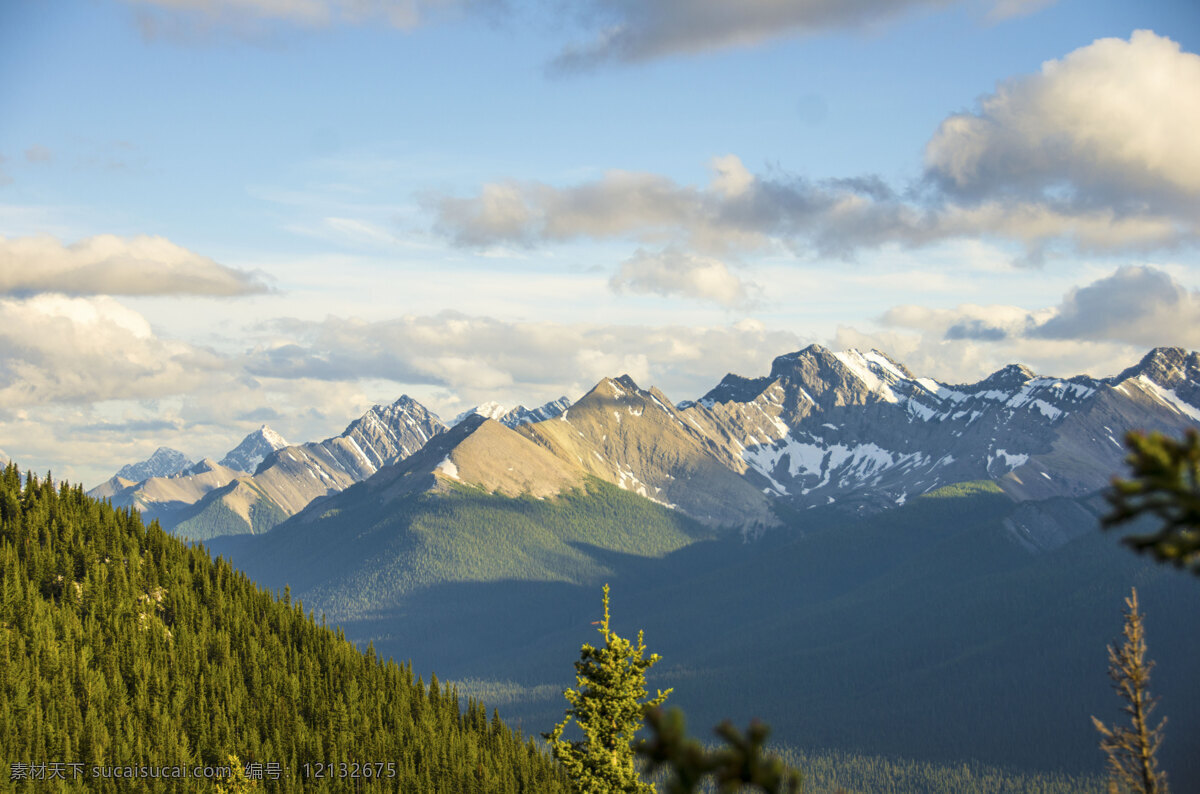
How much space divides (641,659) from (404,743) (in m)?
144

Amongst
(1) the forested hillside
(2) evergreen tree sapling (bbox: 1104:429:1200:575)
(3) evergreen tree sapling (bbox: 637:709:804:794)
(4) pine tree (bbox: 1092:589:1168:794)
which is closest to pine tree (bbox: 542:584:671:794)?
(4) pine tree (bbox: 1092:589:1168:794)

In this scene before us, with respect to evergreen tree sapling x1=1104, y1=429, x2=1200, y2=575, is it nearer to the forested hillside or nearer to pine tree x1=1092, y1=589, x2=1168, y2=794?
pine tree x1=1092, y1=589, x2=1168, y2=794

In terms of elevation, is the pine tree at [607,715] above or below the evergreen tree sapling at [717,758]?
below

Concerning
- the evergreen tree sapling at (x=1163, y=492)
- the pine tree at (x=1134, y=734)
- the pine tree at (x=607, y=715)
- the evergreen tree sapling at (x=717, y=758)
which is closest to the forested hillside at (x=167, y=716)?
the pine tree at (x=607, y=715)

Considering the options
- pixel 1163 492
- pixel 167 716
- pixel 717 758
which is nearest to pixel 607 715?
pixel 717 758

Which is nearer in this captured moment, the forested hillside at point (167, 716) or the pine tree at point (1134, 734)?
the pine tree at point (1134, 734)

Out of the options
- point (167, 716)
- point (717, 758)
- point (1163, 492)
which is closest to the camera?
point (717, 758)

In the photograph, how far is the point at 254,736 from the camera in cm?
17825

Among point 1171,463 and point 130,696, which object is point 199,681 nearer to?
point 130,696

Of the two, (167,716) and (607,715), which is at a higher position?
(607,715)

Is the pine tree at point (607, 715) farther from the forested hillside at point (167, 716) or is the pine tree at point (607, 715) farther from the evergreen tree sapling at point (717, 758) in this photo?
the forested hillside at point (167, 716)

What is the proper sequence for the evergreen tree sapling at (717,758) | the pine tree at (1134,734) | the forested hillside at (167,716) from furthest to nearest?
the forested hillside at (167,716) → the pine tree at (1134,734) → the evergreen tree sapling at (717,758)

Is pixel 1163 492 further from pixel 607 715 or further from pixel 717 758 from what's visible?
pixel 607 715

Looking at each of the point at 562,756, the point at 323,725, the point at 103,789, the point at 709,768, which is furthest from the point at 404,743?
the point at 709,768
